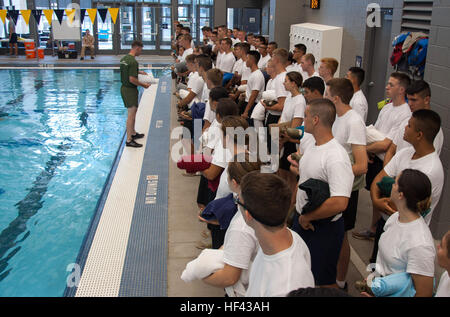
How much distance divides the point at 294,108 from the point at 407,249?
2.53 meters

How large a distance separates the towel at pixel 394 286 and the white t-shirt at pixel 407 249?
0.06m

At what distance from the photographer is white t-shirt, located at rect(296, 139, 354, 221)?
263 cm

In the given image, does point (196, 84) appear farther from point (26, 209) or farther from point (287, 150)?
point (26, 209)

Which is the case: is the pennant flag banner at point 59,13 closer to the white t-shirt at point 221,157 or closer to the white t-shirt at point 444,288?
the white t-shirt at point 221,157

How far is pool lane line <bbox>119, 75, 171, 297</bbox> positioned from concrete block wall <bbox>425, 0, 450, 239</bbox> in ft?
8.58

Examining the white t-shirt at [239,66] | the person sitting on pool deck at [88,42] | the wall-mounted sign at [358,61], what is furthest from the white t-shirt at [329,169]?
the person sitting on pool deck at [88,42]

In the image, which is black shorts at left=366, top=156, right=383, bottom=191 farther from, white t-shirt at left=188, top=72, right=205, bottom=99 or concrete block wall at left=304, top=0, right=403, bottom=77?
white t-shirt at left=188, top=72, right=205, bottom=99

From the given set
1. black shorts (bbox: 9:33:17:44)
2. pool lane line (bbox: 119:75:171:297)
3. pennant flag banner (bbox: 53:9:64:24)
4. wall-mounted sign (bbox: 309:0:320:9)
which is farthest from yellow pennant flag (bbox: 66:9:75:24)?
pool lane line (bbox: 119:75:171:297)

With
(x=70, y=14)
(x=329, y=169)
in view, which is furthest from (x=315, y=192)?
(x=70, y=14)

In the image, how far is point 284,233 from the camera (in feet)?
5.71

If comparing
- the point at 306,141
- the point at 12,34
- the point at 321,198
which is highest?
the point at 12,34

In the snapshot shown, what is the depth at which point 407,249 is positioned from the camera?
217 centimetres

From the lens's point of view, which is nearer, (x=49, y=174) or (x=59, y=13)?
(x=49, y=174)

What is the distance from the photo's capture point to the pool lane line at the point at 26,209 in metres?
4.62
